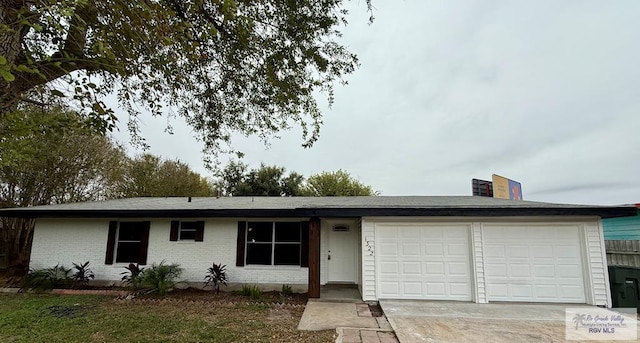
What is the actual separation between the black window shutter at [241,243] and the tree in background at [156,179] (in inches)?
443

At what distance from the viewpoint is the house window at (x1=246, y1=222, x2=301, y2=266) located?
385 inches

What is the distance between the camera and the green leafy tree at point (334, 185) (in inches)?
1030

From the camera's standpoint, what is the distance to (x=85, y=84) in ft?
11.2

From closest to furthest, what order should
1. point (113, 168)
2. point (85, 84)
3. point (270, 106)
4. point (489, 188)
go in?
point (85, 84)
point (270, 106)
point (113, 168)
point (489, 188)

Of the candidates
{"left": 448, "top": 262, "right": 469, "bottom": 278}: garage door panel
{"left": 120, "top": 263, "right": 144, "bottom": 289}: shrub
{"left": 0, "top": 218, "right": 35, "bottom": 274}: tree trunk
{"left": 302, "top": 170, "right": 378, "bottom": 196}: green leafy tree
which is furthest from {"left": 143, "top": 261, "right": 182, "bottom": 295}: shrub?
{"left": 302, "top": 170, "right": 378, "bottom": 196}: green leafy tree

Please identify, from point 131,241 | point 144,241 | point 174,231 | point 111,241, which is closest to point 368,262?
point 174,231

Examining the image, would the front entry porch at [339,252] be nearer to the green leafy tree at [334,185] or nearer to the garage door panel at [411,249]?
the garage door panel at [411,249]

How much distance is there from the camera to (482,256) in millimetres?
7656

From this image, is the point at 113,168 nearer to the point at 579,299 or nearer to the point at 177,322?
the point at 177,322

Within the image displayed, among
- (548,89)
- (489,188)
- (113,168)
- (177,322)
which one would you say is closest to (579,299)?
(548,89)

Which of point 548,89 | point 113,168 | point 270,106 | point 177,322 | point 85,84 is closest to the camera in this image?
point 85,84

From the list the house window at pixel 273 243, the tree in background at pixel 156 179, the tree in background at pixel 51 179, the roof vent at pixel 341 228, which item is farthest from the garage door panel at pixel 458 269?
the tree in background at pixel 156 179

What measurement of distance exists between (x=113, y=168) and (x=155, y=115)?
39.5ft

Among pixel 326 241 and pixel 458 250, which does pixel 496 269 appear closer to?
pixel 458 250
